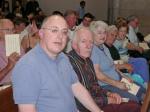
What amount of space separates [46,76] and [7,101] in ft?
1.23

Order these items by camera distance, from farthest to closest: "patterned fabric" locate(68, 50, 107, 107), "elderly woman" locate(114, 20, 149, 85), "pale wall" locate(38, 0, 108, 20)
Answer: "pale wall" locate(38, 0, 108, 20)
"elderly woman" locate(114, 20, 149, 85)
"patterned fabric" locate(68, 50, 107, 107)

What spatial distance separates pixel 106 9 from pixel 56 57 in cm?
1113

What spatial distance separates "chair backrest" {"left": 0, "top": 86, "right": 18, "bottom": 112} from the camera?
2.47 m

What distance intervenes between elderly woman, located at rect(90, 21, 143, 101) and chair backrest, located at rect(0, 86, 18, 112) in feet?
4.41

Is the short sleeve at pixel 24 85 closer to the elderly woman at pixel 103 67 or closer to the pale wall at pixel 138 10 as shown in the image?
the elderly woman at pixel 103 67

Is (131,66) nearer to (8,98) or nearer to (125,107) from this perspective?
(125,107)

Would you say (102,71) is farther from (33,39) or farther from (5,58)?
(5,58)

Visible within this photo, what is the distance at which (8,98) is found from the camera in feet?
8.34

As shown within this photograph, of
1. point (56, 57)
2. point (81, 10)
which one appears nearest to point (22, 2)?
point (81, 10)

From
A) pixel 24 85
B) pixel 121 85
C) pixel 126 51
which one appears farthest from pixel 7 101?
pixel 126 51

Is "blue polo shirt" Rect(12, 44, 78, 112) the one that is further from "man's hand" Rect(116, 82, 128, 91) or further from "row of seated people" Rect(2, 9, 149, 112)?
"man's hand" Rect(116, 82, 128, 91)

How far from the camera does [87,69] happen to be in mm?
3266

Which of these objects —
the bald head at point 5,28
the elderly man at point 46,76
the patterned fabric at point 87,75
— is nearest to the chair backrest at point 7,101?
the elderly man at point 46,76

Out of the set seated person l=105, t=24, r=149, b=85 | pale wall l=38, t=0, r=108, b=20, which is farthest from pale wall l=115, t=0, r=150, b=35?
seated person l=105, t=24, r=149, b=85
